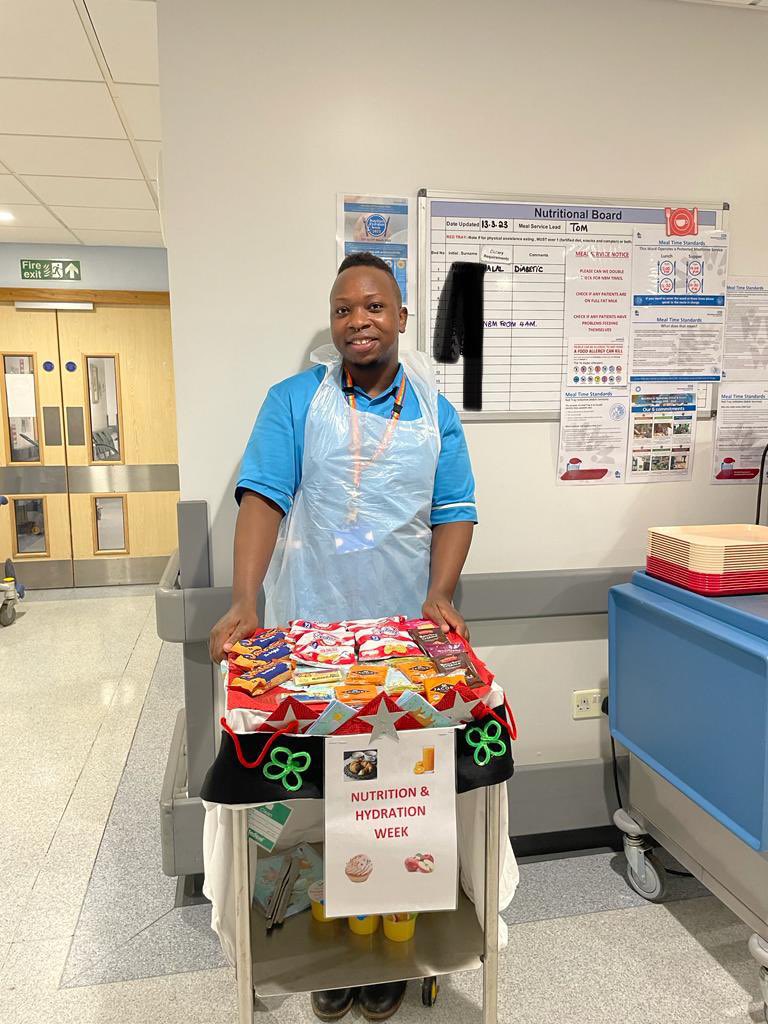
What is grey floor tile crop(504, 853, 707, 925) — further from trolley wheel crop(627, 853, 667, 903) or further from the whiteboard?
the whiteboard

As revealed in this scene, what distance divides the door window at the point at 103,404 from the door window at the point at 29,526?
1.85ft

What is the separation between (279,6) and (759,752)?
203cm

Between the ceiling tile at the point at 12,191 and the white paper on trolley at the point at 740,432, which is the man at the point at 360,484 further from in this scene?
the ceiling tile at the point at 12,191

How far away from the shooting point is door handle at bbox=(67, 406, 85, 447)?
543cm

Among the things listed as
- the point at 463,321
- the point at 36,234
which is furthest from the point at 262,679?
the point at 36,234

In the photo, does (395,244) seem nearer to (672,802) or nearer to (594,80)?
(594,80)

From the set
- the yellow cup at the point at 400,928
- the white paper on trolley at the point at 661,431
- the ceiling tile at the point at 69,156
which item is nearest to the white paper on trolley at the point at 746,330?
the white paper on trolley at the point at 661,431

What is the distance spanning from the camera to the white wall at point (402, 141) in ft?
6.13

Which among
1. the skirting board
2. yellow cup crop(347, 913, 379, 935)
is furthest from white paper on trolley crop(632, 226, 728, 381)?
yellow cup crop(347, 913, 379, 935)

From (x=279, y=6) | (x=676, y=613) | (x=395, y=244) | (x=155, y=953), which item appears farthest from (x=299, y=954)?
(x=279, y=6)

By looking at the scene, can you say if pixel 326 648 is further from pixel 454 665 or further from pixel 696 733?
pixel 696 733

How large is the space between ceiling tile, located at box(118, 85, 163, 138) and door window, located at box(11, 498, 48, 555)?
3.14 metres

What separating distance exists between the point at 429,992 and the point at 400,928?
0.40 metres

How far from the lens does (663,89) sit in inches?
81.5
